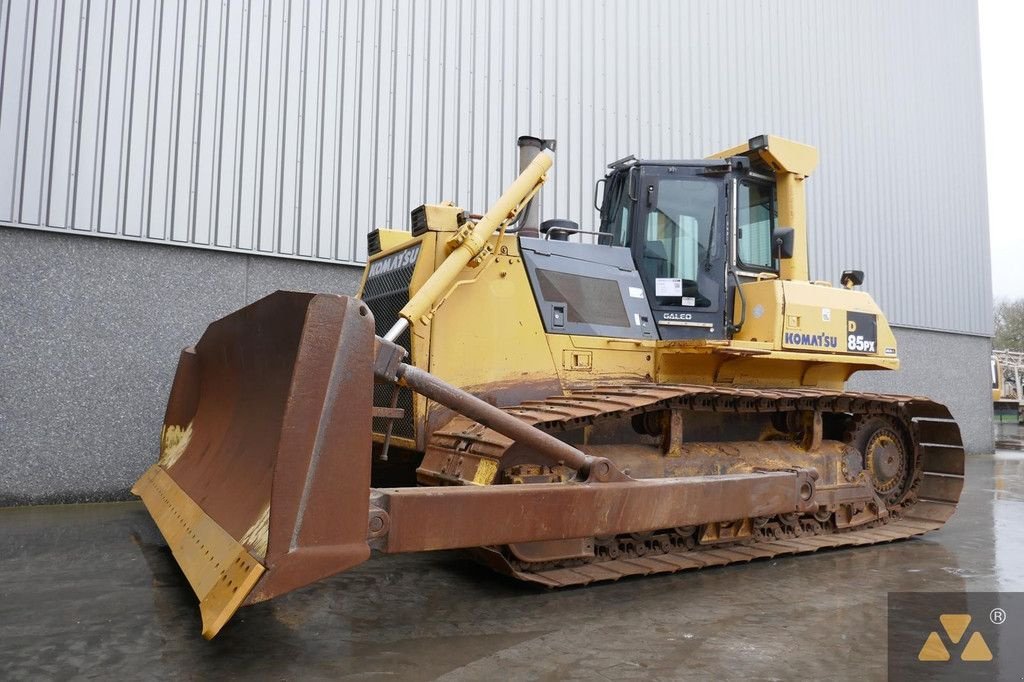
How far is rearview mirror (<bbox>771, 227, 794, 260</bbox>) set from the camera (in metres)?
5.45

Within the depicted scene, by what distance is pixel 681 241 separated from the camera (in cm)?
562

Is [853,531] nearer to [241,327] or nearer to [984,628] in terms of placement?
[984,628]

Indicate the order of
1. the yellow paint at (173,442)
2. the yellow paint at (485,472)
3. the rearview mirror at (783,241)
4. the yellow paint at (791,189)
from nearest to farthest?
the yellow paint at (485,472) → the yellow paint at (173,442) → the rearview mirror at (783,241) → the yellow paint at (791,189)

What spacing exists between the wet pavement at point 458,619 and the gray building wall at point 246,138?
2229mm

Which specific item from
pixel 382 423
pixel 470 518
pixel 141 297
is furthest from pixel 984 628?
pixel 141 297

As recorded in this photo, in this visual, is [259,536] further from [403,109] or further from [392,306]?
[403,109]

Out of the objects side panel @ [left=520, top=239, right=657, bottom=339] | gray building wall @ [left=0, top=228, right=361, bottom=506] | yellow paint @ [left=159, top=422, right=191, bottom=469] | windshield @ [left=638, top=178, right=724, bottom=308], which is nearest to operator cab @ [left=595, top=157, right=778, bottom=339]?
windshield @ [left=638, top=178, right=724, bottom=308]

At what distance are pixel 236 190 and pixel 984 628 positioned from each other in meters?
7.83

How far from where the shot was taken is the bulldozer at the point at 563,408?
2.83 m

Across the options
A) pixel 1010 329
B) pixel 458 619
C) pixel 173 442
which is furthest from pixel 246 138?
pixel 1010 329

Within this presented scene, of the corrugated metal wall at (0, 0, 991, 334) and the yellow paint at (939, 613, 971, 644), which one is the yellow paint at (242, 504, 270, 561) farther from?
the corrugated metal wall at (0, 0, 991, 334)

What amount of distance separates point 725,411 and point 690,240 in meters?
1.40

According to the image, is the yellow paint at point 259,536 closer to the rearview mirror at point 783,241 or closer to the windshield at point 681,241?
the windshield at point 681,241

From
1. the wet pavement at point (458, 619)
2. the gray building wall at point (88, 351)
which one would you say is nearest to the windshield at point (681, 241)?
the wet pavement at point (458, 619)
